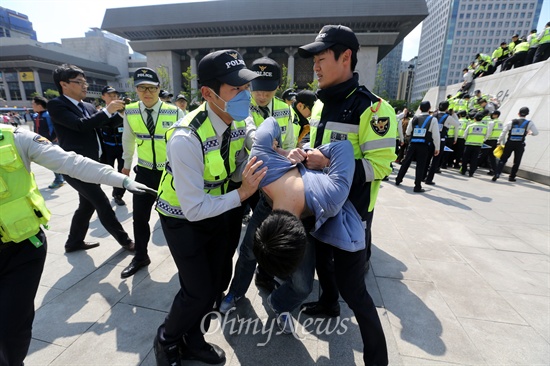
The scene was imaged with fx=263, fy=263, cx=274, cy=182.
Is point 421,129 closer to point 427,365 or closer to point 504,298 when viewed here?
point 504,298

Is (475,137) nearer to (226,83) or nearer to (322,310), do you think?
(322,310)

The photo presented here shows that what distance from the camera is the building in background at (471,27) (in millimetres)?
71500

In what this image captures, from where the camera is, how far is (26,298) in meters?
1.49

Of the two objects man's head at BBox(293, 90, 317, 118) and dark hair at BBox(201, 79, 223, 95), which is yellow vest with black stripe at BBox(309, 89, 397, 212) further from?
man's head at BBox(293, 90, 317, 118)

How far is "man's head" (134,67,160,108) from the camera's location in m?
2.96

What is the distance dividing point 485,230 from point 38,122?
9615mm

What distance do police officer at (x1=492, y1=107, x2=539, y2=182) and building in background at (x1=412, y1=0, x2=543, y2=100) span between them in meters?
75.0

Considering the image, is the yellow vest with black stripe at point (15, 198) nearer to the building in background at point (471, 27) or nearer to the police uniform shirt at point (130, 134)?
the police uniform shirt at point (130, 134)

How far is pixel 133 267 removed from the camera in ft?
9.61

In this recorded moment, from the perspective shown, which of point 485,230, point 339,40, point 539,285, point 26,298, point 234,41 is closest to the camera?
point 26,298

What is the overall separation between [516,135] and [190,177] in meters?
9.83

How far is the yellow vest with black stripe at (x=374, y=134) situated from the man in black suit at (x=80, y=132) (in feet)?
8.35

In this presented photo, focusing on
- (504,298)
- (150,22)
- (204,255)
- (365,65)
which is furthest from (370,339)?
(150,22)

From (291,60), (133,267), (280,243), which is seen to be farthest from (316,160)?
(291,60)
